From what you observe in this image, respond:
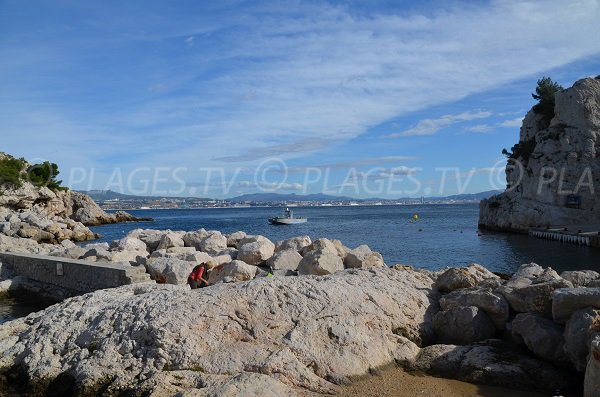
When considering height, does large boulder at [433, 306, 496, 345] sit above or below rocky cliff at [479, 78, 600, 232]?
below

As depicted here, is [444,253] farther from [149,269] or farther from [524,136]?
[524,136]

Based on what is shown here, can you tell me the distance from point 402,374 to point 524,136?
63210 millimetres

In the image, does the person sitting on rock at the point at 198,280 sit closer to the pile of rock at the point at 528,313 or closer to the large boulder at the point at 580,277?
the pile of rock at the point at 528,313

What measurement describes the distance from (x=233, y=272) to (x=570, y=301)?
29.3ft

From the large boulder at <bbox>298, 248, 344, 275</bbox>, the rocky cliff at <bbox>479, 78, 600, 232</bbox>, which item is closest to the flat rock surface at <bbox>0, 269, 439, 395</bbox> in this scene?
the large boulder at <bbox>298, 248, 344, 275</bbox>

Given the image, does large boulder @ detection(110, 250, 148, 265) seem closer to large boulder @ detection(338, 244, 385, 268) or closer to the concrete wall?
the concrete wall

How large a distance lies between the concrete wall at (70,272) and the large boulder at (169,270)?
28.1 inches

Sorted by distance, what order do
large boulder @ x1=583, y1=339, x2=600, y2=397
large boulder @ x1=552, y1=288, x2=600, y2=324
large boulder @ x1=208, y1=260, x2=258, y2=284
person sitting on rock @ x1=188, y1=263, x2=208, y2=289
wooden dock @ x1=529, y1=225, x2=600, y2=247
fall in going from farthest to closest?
wooden dock @ x1=529, y1=225, x2=600, y2=247, large boulder @ x1=208, y1=260, x2=258, y2=284, person sitting on rock @ x1=188, y1=263, x2=208, y2=289, large boulder @ x1=552, y1=288, x2=600, y2=324, large boulder @ x1=583, y1=339, x2=600, y2=397

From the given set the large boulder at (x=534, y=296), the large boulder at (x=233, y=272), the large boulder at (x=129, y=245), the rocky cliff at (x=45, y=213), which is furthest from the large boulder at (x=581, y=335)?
the rocky cliff at (x=45, y=213)

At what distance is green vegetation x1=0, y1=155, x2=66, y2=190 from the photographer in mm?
56062

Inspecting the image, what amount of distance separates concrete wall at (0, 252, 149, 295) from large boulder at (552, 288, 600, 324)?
989 cm

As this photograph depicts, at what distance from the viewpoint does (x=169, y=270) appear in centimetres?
1450

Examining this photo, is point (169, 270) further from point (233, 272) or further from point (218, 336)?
point (218, 336)

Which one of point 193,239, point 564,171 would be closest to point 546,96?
point 564,171
